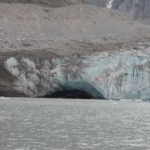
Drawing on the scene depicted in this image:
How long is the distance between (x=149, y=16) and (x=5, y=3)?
10419 cm

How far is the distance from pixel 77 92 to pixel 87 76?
11.9 feet

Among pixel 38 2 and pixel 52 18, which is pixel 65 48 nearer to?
pixel 52 18

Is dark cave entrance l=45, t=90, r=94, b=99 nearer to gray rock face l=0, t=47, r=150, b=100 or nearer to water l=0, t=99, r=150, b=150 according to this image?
gray rock face l=0, t=47, r=150, b=100

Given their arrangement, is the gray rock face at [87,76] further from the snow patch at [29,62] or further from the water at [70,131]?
the water at [70,131]

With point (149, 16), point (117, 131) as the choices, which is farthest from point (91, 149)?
point (149, 16)

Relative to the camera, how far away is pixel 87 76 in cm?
6069

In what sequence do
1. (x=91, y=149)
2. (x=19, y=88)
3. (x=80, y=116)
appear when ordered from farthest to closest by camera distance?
1. (x=19, y=88)
2. (x=80, y=116)
3. (x=91, y=149)

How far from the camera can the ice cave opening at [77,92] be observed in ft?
200

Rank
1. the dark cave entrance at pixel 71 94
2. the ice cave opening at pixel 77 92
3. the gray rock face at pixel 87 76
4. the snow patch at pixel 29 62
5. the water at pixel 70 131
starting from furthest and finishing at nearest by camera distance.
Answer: the dark cave entrance at pixel 71 94
the snow patch at pixel 29 62
the ice cave opening at pixel 77 92
the gray rock face at pixel 87 76
the water at pixel 70 131

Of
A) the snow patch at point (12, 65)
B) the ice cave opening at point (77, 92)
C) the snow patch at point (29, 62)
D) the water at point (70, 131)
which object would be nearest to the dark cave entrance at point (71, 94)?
the ice cave opening at point (77, 92)

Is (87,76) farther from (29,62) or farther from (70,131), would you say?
(70,131)

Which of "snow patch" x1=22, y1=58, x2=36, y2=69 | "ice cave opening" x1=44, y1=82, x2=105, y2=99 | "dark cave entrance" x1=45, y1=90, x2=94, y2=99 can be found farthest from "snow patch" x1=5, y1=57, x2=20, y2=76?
"dark cave entrance" x1=45, y1=90, x2=94, y2=99

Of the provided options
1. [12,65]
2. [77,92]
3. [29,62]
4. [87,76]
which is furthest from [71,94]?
[12,65]

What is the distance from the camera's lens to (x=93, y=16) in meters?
91.1
